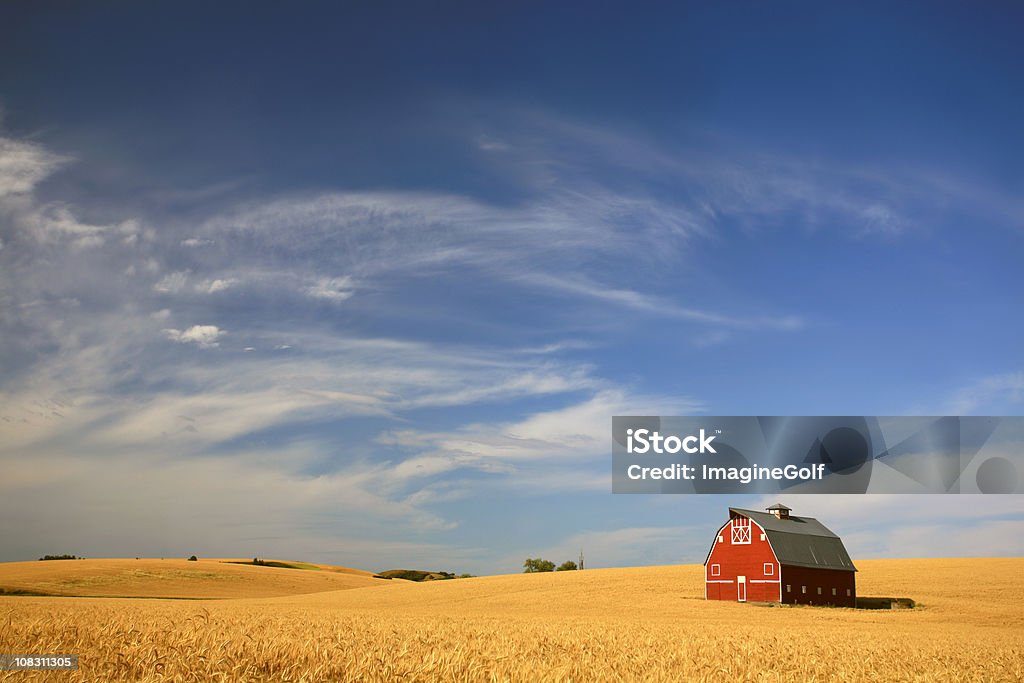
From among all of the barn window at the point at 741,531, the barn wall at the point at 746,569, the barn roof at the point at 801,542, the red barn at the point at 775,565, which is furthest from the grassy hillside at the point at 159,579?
the barn roof at the point at 801,542

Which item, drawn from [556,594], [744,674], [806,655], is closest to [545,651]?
[744,674]

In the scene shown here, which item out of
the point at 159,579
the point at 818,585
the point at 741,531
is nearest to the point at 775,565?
the point at 741,531

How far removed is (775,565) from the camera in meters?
64.1

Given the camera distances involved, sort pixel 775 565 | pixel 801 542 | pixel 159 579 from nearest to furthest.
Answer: pixel 775 565 < pixel 801 542 < pixel 159 579

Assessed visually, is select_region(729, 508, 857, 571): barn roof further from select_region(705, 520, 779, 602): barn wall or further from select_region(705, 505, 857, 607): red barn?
select_region(705, 520, 779, 602): barn wall

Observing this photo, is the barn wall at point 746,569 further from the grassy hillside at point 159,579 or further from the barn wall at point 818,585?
the grassy hillside at point 159,579

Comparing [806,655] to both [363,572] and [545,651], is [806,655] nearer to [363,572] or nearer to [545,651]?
[545,651]

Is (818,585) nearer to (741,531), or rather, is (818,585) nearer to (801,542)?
(801,542)

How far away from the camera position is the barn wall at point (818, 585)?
6419 cm

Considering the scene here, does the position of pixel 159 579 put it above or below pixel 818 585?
below

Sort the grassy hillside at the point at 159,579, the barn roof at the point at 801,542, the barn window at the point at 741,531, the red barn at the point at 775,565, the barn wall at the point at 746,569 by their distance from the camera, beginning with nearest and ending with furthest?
the barn wall at the point at 746,569
the red barn at the point at 775,565
the barn roof at the point at 801,542
the barn window at the point at 741,531
the grassy hillside at the point at 159,579

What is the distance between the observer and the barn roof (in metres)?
65.9

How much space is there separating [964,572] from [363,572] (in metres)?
76.9

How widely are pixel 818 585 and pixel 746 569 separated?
632 cm
